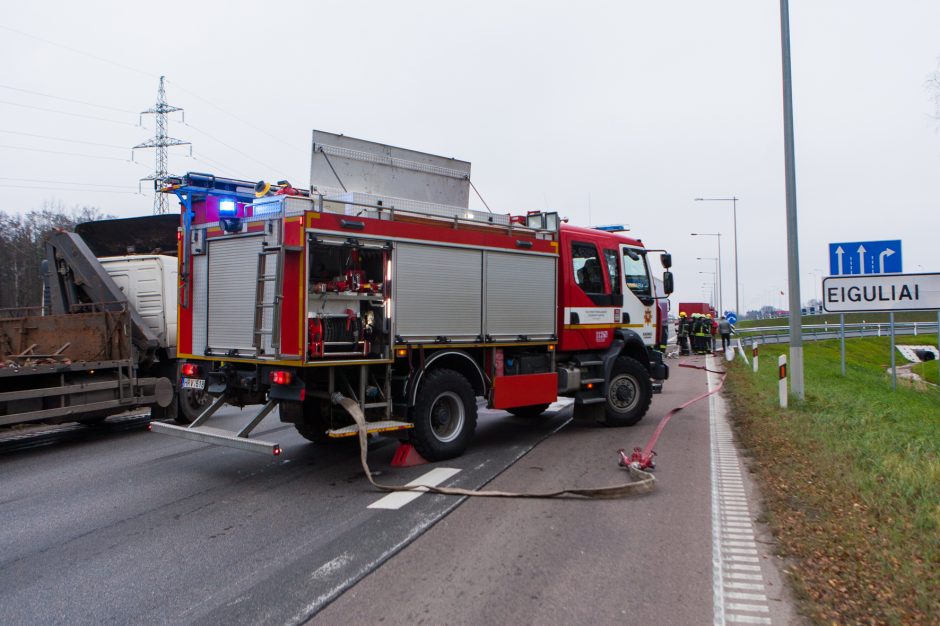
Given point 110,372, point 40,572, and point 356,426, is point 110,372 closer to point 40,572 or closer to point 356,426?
point 356,426

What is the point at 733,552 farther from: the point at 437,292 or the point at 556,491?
the point at 437,292

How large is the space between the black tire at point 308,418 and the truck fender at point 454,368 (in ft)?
3.85

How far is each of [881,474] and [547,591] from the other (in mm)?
3955

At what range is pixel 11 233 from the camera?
121 ft

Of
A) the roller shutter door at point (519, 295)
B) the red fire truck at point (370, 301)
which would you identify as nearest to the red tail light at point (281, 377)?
the red fire truck at point (370, 301)

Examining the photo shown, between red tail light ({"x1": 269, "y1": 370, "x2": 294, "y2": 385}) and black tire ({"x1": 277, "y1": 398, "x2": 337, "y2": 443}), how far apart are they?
1.67ft

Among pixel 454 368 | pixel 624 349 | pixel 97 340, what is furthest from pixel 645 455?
pixel 97 340

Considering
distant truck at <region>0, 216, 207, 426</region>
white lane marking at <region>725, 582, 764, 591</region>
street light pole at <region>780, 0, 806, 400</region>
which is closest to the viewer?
white lane marking at <region>725, 582, 764, 591</region>

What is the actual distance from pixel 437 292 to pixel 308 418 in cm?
219

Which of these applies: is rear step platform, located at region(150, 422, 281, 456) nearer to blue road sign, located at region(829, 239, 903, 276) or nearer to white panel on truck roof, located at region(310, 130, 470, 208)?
white panel on truck roof, located at region(310, 130, 470, 208)

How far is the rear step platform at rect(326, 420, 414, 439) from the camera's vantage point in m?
6.66

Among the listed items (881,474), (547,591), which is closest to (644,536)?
(547,591)

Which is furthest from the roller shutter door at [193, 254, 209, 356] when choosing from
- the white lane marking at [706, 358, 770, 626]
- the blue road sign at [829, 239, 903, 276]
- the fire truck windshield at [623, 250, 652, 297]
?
the blue road sign at [829, 239, 903, 276]

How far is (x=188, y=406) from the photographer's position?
10578mm
